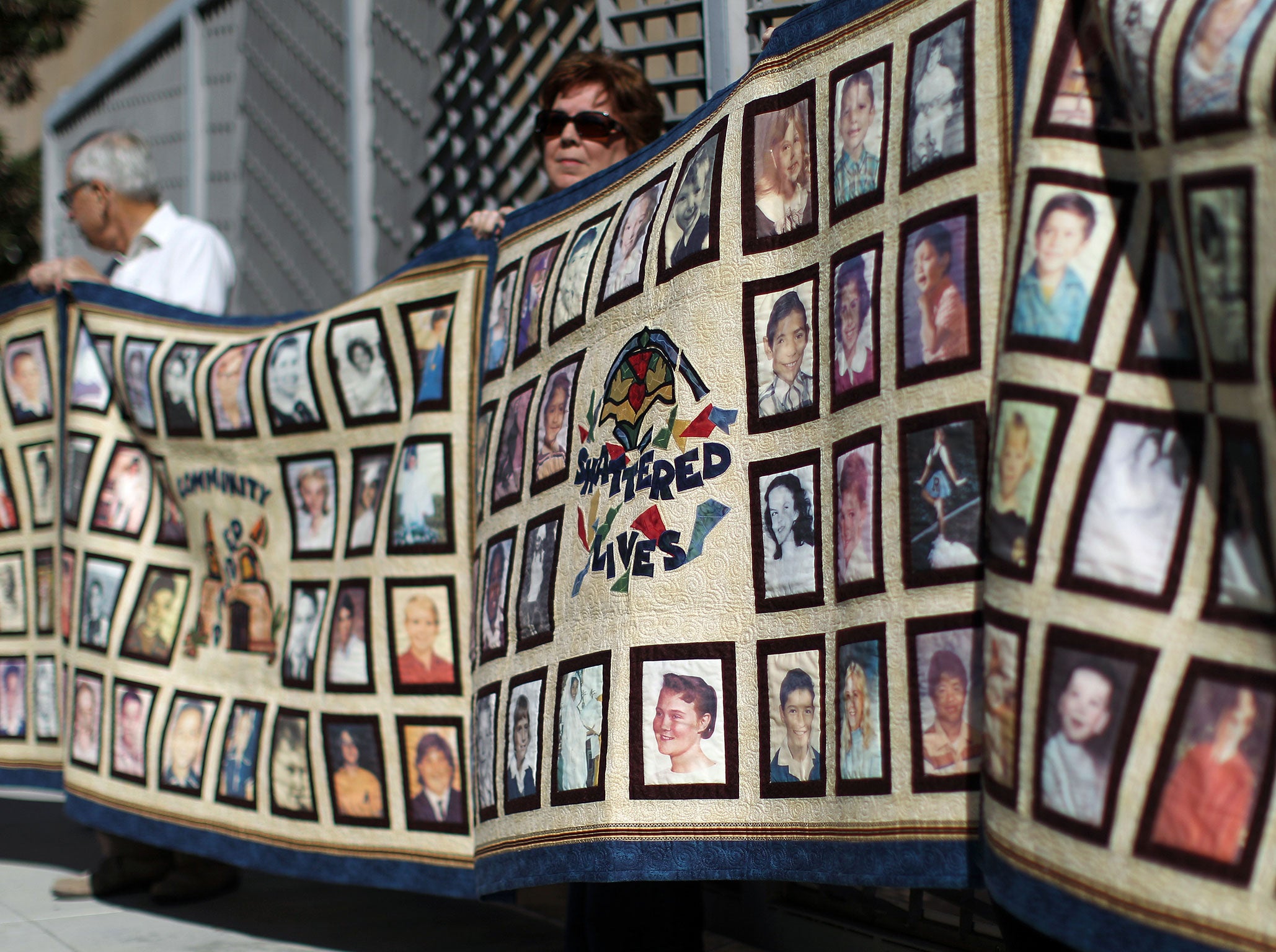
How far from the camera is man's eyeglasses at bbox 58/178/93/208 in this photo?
342 centimetres

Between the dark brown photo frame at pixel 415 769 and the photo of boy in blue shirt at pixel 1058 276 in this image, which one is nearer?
the photo of boy in blue shirt at pixel 1058 276

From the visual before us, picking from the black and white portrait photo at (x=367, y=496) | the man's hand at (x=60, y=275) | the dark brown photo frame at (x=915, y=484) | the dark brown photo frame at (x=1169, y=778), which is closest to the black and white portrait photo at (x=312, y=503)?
the black and white portrait photo at (x=367, y=496)

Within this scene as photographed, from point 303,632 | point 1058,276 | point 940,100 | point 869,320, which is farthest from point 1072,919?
point 303,632

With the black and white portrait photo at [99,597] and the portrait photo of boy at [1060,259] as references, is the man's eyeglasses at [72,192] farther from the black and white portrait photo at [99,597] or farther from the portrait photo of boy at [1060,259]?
the portrait photo of boy at [1060,259]

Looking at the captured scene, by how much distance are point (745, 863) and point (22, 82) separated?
10140mm

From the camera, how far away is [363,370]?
2615 millimetres

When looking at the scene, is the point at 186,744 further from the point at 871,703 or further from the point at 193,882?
the point at 871,703

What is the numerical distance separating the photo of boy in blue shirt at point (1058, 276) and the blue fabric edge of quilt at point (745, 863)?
1.89 ft

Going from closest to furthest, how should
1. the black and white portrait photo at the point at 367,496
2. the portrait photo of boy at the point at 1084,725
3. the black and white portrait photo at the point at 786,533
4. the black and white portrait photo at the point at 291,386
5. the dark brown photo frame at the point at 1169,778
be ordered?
the dark brown photo frame at the point at 1169,778
the portrait photo of boy at the point at 1084,725
the black and white portrait photo at the point at 786,533
the black and white portrait photo at the point at 367,496
the black and white portrait photo at the point at 291,386

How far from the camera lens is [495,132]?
3.71 meters

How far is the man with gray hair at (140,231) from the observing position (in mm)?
3285

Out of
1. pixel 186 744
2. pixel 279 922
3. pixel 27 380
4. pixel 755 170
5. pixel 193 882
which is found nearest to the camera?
pixel 755 170

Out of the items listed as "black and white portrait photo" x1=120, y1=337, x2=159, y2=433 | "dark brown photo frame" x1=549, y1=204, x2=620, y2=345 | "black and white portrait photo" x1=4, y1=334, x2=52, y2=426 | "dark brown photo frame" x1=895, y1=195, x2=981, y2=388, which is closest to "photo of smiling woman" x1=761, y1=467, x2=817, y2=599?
"dark brown photo frame" x1=895, y1=195, x2=981, y2=388

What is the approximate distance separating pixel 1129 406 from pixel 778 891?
1.71 meters
